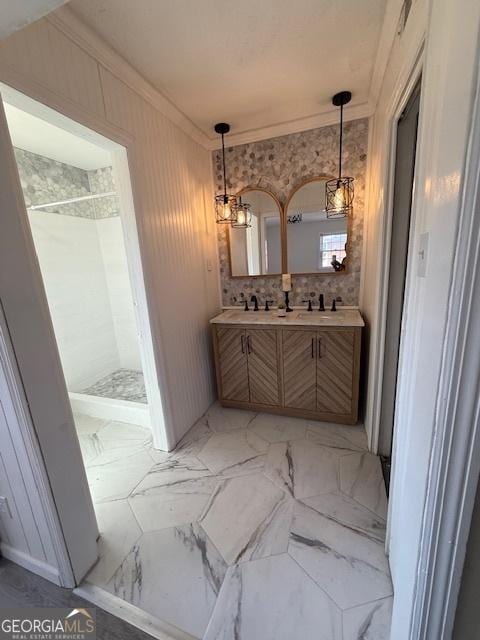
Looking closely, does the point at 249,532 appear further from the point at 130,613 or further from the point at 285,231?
the point at 285,231

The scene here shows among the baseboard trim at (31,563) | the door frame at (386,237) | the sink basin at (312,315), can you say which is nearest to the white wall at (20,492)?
the baseboard trim at (31,563)

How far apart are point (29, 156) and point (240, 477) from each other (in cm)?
333

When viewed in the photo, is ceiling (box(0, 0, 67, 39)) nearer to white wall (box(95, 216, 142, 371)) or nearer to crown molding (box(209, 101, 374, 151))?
crown molding (box(209, 101, 374, 151))

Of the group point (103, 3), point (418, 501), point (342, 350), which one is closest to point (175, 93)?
point (103, 3)

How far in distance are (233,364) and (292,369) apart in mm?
549

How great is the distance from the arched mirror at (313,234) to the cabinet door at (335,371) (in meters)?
0.72

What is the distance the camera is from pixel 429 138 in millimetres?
826

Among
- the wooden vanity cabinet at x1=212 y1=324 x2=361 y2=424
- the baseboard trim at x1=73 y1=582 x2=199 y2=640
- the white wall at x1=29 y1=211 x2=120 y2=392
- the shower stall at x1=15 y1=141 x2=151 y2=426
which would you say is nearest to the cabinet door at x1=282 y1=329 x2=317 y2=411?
the wooden vanity cabinet at x1=212 y1=324 x2=361 y2=424

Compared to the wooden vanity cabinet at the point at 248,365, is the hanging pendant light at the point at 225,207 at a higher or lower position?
higher

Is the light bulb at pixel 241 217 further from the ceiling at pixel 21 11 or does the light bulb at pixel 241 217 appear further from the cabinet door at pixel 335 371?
the ceiling at pixel 21 11

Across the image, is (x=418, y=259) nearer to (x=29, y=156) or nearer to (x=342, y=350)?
(x=342, y=350)

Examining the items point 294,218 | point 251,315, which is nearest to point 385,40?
point 294,218

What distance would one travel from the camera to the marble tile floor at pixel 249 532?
1128 millimetres

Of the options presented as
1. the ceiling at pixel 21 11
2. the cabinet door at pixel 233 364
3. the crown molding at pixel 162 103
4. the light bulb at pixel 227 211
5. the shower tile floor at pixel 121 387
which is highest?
the crown molding at pixel 162 103
